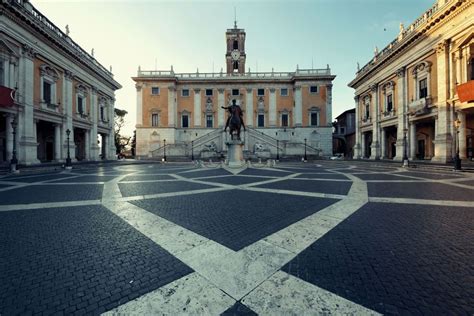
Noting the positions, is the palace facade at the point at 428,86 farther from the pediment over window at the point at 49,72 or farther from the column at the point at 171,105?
the pediment over window at the point at 49,72

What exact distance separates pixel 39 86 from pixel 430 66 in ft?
128

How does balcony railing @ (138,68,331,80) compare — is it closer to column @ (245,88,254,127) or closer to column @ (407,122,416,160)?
column @ (245,88,254,127)

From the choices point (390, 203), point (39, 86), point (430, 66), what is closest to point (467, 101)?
point (430, 66)

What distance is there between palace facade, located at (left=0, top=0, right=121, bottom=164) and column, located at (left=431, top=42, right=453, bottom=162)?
114 ft

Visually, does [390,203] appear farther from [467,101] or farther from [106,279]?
[467,101]

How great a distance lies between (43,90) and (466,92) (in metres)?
38.2

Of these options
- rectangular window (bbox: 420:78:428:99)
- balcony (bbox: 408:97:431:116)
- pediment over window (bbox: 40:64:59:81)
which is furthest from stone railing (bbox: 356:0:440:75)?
pediment over window (bbox: 40:64:59:81)

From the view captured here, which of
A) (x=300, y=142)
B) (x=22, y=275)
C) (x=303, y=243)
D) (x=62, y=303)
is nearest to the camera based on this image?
(x=62, y=303)

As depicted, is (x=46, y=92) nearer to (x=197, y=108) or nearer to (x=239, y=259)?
(x=197, y=108)

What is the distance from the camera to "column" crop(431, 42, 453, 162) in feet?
59.3

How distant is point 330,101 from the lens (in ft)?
136

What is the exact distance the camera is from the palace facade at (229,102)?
41281mm

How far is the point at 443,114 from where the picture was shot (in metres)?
18.5

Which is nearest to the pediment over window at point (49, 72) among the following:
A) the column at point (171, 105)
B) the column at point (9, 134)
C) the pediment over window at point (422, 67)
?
the column at point (9, 134)
